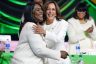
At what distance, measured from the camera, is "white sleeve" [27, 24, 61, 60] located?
282 cm

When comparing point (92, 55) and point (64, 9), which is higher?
point (64, 9)

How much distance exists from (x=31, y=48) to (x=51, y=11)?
100 cm

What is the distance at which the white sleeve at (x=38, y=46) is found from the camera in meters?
2.82

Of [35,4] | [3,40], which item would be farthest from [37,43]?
[3,40]

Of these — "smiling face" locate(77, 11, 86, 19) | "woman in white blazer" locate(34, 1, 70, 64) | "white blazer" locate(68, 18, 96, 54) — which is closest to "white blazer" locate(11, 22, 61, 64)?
"woman in white blazer" locate(34, 1, 70, 64)

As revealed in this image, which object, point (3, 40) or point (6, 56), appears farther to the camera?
point (3, 40)

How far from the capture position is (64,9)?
5.66 meters

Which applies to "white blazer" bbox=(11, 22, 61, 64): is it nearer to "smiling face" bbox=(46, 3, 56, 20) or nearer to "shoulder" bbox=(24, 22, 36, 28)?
"shoulder" bbox=(24, 22, 36, 28)

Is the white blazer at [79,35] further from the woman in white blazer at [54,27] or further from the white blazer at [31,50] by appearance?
the white blazer at [31,50]

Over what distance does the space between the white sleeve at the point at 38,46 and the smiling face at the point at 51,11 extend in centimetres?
90

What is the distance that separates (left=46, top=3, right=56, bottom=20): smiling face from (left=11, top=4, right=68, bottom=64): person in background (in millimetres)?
821

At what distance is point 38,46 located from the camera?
2.82 m

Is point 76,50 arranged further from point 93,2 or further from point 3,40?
point 93,2

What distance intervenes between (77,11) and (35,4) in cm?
173
